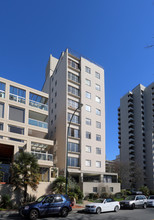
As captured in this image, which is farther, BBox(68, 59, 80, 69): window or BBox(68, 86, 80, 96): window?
BBox(68, 59, 80, 69): window

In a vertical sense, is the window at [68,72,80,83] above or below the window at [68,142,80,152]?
above

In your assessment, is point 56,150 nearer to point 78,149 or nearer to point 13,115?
point 78,149

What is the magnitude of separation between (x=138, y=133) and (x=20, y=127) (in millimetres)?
68105

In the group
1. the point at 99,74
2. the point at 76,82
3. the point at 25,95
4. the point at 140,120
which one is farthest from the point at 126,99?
the point at 25,95

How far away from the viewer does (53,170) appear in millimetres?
34406

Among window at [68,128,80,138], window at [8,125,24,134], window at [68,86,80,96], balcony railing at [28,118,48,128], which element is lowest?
window at [8,125,24,134]

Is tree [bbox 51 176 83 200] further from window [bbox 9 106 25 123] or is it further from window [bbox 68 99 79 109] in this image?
window [bbox 68 99 79 109]

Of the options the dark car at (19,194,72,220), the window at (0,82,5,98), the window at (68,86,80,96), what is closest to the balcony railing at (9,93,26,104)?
the window at (0,82,5,98)

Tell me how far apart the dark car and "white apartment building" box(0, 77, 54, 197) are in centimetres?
1127

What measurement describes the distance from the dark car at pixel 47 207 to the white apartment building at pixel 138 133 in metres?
66.3

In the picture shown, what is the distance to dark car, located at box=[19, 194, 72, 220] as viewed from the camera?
17.1 meters

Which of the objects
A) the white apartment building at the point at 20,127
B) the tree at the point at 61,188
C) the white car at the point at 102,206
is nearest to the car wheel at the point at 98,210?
the white car at the point at 102,206

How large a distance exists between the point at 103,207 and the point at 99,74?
35.8 m

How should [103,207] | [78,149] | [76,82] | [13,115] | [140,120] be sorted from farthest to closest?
[140,120], [76,82], [78,149], [13,115], [103,207]
